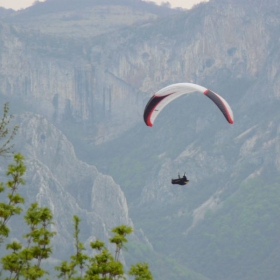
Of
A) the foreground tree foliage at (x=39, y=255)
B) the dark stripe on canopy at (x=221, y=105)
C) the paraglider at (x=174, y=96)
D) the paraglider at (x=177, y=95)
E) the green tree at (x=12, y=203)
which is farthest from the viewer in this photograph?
the paraglider at (x=174, y=96)

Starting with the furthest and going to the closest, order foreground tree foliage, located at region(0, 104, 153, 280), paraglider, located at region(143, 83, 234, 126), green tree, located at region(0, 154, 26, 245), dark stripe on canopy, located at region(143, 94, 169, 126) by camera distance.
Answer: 1. dark stripe on canopy, located at region(143, 94, 169, 126)
2. paraglider, located at region(143, 83, 234, 126)
3. green tree, located at region(0, 154, 26, 245)
4. foreground tree foliage, located at region(0, 104, 153, 280)

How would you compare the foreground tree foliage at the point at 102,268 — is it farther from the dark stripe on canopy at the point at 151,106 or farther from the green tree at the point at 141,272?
the dark stripe on canopy at the point at 151,106

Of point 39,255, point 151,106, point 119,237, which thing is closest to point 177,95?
point 151,106

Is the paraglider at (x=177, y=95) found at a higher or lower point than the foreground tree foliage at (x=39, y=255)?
higher

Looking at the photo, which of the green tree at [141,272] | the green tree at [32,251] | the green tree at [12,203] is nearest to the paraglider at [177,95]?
the green tree at [12,203]

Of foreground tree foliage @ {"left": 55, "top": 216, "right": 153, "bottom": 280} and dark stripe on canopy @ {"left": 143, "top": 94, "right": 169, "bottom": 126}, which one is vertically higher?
dark stripe on canopy @ {"left": 143, "top": 94, "right": 169, "bottom": 126}

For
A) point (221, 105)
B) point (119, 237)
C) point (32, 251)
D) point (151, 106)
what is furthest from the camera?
point (151, 106)

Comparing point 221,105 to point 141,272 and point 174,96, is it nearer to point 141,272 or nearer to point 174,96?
point 174,96

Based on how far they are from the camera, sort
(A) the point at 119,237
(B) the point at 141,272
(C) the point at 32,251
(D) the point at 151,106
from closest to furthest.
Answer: (B) the point at 141,272 < (C) the point at 32,251 < (A) the point at 119,237 < (D) the point at 151,106

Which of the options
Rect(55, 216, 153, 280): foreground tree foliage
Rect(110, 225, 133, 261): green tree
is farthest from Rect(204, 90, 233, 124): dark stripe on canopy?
Rect(55, 216, 153, 280): foreground tree foliage

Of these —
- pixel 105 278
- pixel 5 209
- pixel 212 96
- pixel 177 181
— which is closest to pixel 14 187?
pixel 5 209

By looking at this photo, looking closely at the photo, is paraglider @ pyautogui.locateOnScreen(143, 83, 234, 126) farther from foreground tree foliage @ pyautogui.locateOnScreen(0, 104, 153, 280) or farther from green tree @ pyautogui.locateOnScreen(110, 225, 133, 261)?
foreground tree foliage @ pyautogui.locateOnScreen(0, 104, 153, 280)

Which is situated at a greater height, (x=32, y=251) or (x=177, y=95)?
(x=177, y=95)
